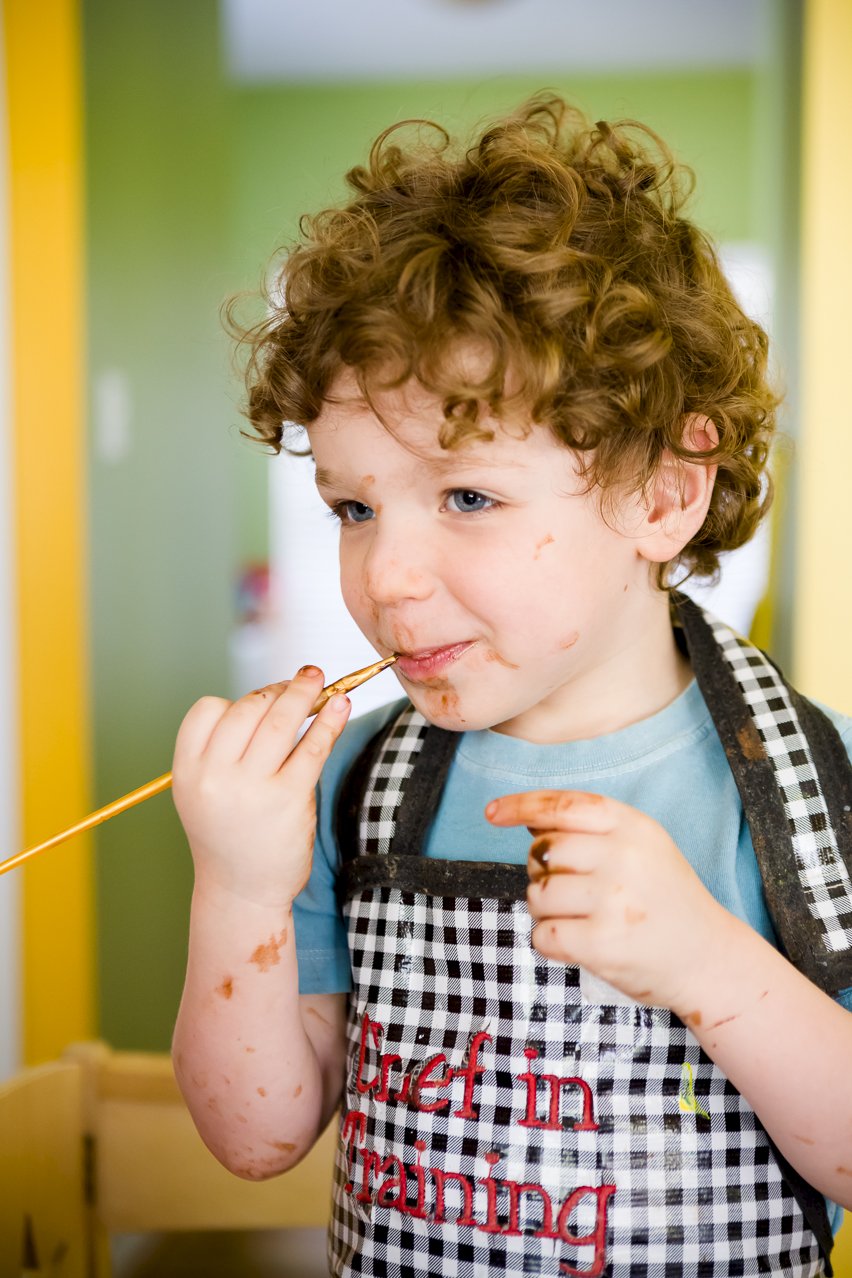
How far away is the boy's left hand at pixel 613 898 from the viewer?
1.71 feet

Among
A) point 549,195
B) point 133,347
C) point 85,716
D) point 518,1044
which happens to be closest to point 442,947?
point 518,1044

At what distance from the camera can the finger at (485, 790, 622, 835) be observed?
53cm

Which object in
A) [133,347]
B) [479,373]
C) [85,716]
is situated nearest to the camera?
[479,373]

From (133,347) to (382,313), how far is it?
1096 mm

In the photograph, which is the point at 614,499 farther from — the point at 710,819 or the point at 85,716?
the point at 85,716

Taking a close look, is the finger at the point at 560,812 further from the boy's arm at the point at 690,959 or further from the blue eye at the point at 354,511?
the blue eye at the point at 354,511

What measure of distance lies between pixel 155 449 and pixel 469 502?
1130 millimetres

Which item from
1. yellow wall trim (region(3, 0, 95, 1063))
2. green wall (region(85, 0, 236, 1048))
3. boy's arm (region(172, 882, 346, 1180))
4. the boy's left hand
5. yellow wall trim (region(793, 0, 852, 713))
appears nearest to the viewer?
the boy's left hand

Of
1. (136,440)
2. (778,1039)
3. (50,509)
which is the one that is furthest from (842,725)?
(136,440)

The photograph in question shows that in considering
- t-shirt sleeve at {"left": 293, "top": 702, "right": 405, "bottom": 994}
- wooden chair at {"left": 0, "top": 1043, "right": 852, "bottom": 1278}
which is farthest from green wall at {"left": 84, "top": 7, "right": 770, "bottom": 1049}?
t-shirt sleeve at {"left": 293, "top": 702, "right": 405, "bottom": 994}

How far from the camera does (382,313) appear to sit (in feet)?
1.94

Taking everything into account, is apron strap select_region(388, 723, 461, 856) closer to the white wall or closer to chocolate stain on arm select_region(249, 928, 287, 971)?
chocolate stain on arm select_region(249, 928, 287, 971)

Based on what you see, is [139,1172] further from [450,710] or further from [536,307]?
[536,307]

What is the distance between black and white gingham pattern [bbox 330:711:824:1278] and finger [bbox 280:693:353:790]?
0.12m
